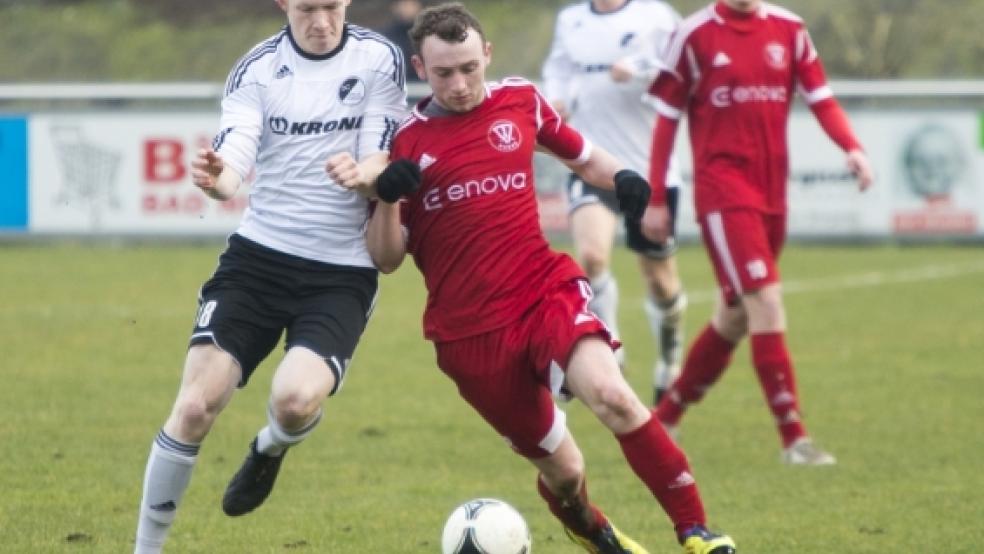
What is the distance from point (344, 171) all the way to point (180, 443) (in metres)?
1.00

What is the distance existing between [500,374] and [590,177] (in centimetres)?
78

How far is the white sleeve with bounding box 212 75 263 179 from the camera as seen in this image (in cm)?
598

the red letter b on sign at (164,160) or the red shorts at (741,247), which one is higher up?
the red shorts at (741,247)

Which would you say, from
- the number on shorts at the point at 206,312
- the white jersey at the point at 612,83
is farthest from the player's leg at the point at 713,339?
the number on shorts at the point at 206,312

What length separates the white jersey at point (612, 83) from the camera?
33.6ft

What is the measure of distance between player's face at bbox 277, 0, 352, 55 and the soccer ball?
1.60m

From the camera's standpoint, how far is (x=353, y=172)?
565 cm

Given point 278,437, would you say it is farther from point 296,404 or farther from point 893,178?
point 893,178

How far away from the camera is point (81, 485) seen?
7.64m

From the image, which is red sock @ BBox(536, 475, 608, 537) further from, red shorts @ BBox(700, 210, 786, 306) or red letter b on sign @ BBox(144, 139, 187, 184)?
red letter b on sign @ BBox(144, 139, 187, 184)

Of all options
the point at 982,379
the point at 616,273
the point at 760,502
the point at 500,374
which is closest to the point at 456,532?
the point at 500,374

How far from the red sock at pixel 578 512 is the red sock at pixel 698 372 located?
2.74 meters

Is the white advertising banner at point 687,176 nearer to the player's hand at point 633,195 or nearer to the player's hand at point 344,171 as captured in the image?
the player's hand at point 633,195

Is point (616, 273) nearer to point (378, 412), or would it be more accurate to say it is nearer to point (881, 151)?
point (881, 151)
